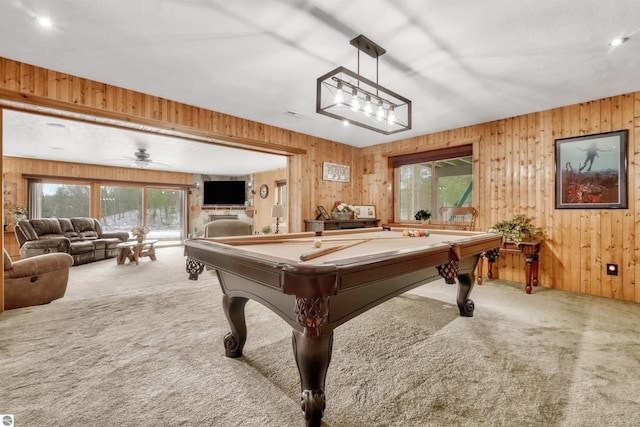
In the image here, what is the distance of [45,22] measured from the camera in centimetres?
208

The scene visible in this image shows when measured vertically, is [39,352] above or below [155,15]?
below

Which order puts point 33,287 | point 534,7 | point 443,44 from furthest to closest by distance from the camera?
point 33,287
point 443,44
point 534,7

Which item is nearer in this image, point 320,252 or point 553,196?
point 320,252

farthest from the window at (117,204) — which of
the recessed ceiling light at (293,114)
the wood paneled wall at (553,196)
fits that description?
the wood paneled wall at (553,196)

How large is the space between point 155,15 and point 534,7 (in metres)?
2.63

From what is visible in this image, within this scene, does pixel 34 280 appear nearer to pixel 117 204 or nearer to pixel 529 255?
pixel 529 255

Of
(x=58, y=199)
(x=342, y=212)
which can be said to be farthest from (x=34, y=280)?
(x=58, y=199)

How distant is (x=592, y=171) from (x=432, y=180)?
2195mm

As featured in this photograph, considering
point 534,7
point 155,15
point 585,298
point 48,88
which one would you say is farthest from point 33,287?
point 585,298

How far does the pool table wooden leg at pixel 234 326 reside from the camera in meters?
1.99

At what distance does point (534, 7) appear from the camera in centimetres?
190

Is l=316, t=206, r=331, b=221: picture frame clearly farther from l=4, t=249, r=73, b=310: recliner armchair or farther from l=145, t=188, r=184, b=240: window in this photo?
l=145, t=188, r=184, b=240: window

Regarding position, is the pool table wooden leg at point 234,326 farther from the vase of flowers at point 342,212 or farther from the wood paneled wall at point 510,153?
the vase of flowers at point 342,212

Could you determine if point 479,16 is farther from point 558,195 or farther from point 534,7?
point 558,195
